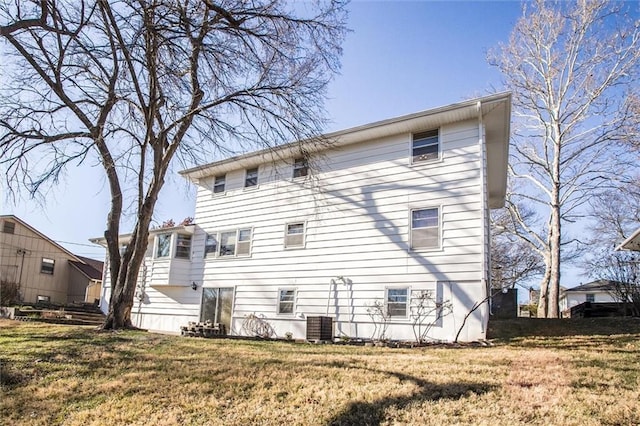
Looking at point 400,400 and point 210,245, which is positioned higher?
point 210,245

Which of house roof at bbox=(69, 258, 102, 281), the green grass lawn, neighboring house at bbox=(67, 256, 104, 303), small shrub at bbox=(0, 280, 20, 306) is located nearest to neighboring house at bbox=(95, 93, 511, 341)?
the green grass lawn

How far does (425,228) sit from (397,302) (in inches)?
77.2

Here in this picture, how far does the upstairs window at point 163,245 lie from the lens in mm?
16109

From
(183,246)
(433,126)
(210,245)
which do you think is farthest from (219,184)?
(433,126)

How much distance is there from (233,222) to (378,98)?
6.82 meters

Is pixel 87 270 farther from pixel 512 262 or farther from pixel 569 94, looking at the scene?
pixel 569 94

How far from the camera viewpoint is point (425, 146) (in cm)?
1160

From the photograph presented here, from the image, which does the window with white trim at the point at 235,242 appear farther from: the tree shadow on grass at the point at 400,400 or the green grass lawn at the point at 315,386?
the tree shadow on grass at the point at 400,400

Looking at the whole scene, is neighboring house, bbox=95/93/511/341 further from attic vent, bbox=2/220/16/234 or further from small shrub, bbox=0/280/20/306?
attic vent, bbox=2/220/16/234

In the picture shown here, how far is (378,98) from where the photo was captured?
1094cm

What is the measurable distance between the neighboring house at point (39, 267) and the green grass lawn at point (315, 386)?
2016 centimetres

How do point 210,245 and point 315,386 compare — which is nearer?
→ point 315,386

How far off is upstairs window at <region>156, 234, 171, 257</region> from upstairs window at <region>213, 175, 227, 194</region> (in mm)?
2463

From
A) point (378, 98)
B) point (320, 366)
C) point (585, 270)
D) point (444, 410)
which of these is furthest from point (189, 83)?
point (585, 270)
